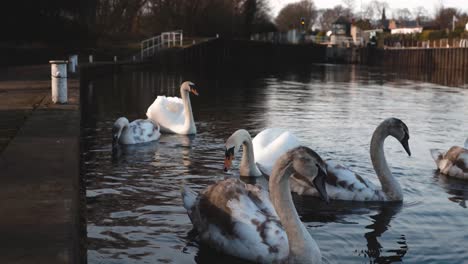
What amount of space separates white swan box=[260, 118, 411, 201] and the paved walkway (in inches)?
127

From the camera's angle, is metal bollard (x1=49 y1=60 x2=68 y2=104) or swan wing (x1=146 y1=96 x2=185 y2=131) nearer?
metal bollard (x1=49 y1=60 x2=68 y2=104)

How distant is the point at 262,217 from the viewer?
7027 millimetres

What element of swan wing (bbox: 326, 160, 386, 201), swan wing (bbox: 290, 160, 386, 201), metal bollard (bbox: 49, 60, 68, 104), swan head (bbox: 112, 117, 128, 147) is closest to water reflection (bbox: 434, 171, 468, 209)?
swan wing (bbox: 290, 160, 386, 201)

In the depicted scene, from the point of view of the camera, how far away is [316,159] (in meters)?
5.96

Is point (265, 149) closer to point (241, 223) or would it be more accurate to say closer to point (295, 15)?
point (241, 223)

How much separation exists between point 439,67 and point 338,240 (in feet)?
→ 247

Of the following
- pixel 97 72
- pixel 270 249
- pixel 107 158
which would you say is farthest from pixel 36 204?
pixel 97 72

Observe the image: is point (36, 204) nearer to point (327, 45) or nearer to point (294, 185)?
point (294, 185)

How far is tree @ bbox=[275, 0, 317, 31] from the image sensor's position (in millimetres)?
169875

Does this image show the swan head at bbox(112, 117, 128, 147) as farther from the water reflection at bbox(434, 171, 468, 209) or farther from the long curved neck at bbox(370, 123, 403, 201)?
the water reflection at bbox(434, 171, 468, 209)

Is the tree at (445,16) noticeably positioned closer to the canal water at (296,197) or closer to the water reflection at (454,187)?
the canal water at (296,197)

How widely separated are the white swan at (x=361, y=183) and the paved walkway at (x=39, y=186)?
10.6ft

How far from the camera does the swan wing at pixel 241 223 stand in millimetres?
6914

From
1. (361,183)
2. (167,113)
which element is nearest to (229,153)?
(361,183)
